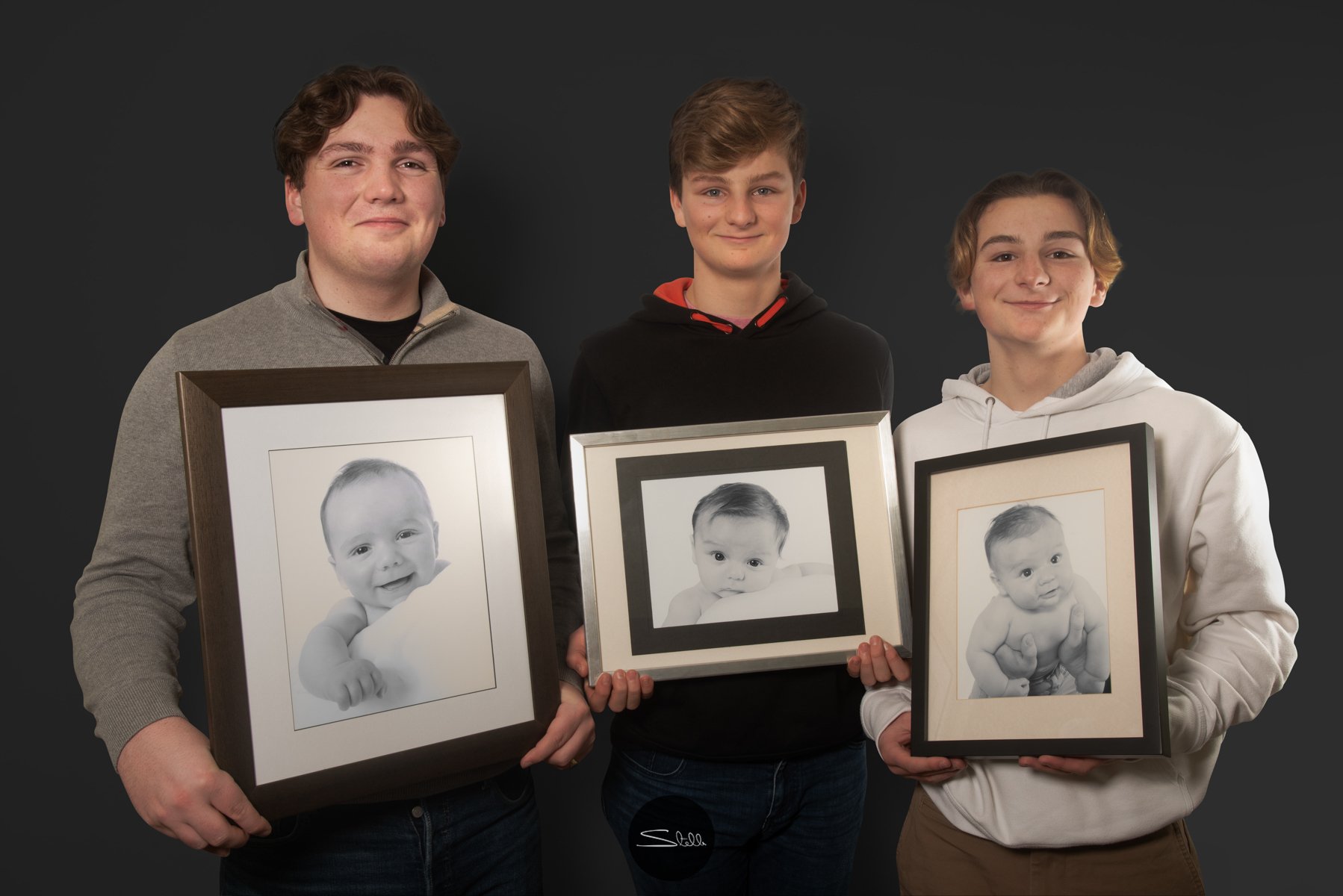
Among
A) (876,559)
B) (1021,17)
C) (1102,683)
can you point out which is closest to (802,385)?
(876,559)

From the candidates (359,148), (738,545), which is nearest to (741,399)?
(738,545)

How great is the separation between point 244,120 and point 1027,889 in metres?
2.70

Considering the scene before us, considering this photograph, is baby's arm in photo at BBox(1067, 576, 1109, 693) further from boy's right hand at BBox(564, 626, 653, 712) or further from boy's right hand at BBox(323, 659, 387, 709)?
boy's right hand at BBox(323, 659, 387, 709)

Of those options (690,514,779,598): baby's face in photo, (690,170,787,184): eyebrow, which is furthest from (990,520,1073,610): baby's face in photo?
(690,170,787,184): eyebrow

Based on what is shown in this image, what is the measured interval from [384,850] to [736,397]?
1193mm

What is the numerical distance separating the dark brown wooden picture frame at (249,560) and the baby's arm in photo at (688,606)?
0.26 meters

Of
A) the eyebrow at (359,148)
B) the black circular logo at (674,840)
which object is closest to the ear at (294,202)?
the eyebrow at (359,148)

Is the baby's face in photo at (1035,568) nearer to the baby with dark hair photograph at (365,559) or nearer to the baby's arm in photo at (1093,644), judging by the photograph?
the baby's arm in photo at (1093,644)

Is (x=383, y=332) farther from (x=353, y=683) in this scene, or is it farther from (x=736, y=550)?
(x=736, y=550)

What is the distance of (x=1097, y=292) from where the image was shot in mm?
1895

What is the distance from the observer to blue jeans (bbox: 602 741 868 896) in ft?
6.55

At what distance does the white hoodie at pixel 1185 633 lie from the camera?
160 centimetres

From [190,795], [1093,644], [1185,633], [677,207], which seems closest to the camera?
[190,795]

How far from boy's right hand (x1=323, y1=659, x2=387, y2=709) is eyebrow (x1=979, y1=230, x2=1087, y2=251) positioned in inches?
57.2
